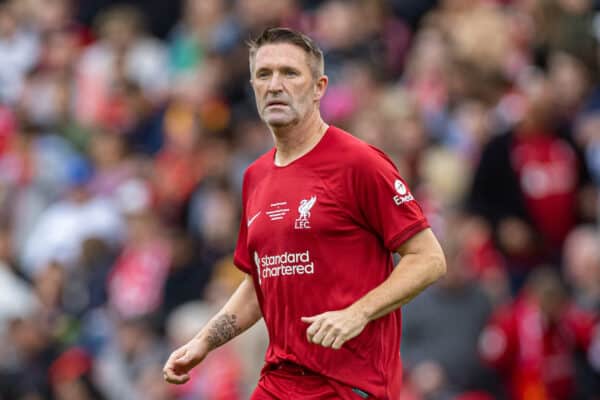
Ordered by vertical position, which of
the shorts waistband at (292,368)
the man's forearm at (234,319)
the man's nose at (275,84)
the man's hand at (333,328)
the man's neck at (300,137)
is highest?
the man's nose at (275,84)

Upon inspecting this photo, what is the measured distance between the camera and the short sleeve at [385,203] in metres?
6.13

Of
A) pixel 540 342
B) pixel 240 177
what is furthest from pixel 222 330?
pixel 240 177

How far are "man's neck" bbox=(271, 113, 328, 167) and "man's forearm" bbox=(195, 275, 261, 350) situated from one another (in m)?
0.72

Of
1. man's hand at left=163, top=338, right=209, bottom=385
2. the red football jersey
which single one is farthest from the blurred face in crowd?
man's hand at left=163, top=338, right=209, bottom=385

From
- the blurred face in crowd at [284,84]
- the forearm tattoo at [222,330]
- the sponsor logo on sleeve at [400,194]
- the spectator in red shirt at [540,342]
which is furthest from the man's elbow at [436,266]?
the spectator in red shirt at [540,342]

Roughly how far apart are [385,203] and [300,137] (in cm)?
60

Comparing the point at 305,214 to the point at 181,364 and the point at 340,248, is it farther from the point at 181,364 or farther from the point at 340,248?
the point at 181,364

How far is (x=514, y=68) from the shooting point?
12.5 metres

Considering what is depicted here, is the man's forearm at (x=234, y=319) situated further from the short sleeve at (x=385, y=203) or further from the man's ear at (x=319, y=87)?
the man's ear at (x=319, y=87)

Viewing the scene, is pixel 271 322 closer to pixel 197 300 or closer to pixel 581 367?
pixel 581 367

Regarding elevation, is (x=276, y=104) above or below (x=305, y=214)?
above

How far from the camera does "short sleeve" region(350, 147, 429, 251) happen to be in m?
6.13

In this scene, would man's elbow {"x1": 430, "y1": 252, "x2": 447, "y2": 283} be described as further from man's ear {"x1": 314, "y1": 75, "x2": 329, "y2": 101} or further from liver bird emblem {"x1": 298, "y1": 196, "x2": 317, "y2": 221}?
man's ear {"x1": 314, "y1": 75, "x2": 329, "y2": 101}

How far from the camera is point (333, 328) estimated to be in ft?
18.7
